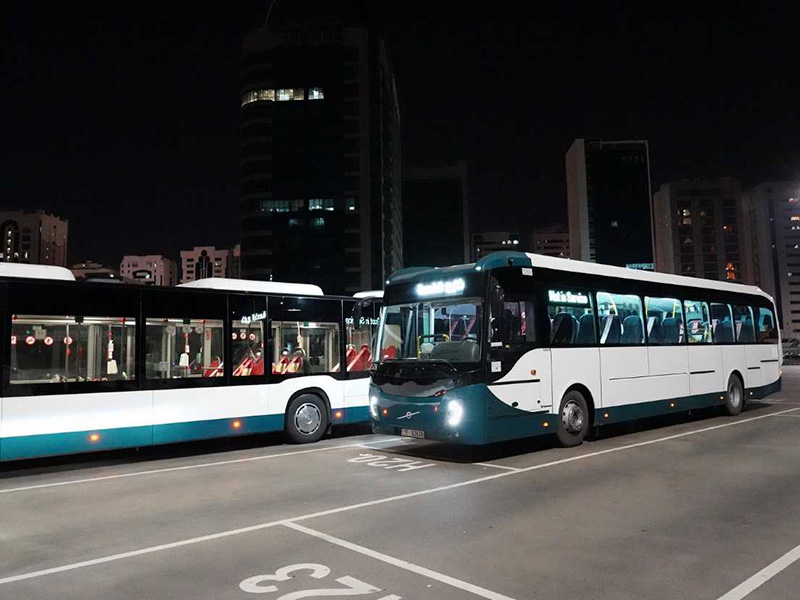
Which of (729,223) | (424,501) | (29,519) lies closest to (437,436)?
(424,501)

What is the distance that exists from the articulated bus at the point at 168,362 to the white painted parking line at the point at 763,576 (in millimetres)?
8832

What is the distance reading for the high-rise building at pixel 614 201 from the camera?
512ft

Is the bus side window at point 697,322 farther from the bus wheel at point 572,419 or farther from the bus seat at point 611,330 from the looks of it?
the bus wheel at point 572,419

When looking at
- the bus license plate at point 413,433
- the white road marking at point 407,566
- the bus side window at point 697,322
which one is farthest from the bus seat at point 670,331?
the white road marking at point 407,566

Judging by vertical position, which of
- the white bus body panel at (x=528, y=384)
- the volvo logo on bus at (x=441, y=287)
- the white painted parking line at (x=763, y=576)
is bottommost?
the white painted parking line at (x=763, y=576)

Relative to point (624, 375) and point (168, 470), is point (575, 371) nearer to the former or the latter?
point (624, 375)

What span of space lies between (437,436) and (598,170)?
16193cm

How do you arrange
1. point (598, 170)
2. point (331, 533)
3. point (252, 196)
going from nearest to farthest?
point (331, 533), point (252, 196), point (598, 170)

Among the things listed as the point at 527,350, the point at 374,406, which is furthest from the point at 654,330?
the point at 374,406

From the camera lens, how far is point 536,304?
416 inches

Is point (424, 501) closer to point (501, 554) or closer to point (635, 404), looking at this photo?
point (501, 554)

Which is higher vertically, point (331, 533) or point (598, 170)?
point (598, 170)

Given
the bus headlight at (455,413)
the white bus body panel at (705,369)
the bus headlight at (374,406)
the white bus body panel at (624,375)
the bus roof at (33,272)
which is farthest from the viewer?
the white bus body panel at (705,369)

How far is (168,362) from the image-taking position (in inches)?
429
